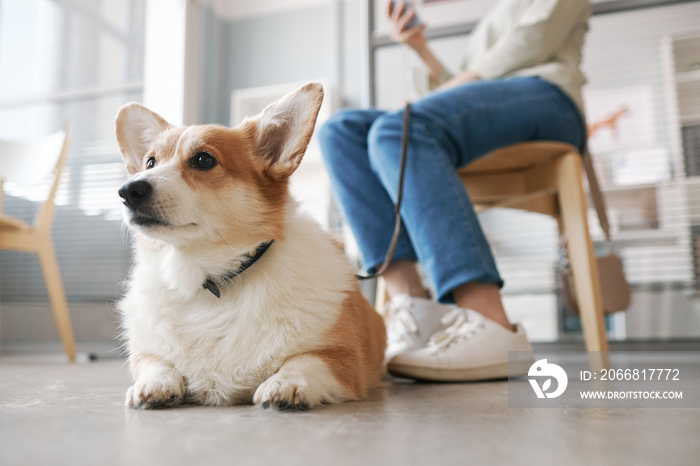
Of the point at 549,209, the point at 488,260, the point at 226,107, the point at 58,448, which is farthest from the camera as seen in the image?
the point at 226,107

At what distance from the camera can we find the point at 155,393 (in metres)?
0.79

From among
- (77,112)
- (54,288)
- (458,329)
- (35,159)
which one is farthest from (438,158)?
(77,112)

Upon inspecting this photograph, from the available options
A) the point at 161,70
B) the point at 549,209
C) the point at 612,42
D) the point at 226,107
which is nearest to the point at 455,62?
the point at 612,42

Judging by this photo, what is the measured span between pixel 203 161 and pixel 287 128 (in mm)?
174

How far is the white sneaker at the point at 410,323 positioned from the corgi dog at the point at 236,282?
0.28 metres

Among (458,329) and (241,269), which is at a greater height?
(241,269)

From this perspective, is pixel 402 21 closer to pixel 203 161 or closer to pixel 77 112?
pixel 203 161

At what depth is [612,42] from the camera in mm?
2635

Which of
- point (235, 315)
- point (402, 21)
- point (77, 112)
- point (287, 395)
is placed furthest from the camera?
point (77, 112)

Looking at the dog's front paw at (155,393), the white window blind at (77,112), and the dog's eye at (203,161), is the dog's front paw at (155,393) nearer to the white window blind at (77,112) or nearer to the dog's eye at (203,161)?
the dog's eye at (203,161)

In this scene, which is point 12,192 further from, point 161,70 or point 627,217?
point 627,217

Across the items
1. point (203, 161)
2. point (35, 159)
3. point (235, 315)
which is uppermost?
point (35, 159)

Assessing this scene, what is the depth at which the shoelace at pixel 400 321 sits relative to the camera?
4.29 ft

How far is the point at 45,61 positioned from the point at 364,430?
10.3 ft
